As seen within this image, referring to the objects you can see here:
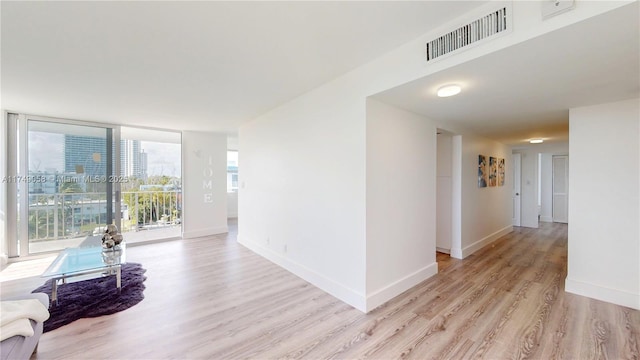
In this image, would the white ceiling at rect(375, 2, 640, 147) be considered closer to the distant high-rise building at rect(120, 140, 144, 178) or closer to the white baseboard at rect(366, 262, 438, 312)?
the white baseboard at rect(366, 262, 438, 312)

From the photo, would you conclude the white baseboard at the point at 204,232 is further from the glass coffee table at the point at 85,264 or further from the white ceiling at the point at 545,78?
the white ceiling at the point at 545,78

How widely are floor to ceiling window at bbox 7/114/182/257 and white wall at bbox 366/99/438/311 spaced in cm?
467

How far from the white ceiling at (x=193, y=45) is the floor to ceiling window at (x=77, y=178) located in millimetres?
1124

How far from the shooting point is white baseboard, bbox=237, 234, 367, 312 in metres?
2.46

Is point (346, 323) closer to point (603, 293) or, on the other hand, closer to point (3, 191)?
point (603, 293)

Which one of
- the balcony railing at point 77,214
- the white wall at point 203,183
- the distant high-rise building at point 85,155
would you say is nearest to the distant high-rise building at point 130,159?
the distant high-rise building at point 85,155

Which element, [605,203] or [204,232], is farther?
[204,232]

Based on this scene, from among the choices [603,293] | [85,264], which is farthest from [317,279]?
[603,293]

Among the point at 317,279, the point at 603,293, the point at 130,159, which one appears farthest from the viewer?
the point at 130,159

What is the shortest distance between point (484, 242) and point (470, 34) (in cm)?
407

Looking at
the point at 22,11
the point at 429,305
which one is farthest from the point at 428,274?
the point at 22,11

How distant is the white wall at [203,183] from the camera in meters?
5.42

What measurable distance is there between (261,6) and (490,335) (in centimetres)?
293

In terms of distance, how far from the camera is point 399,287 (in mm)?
2754
